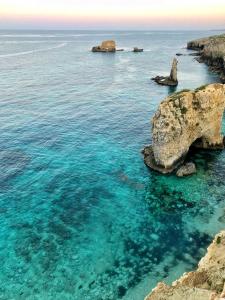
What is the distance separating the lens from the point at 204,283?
977 inches

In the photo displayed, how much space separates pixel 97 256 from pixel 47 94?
64513 millimetres

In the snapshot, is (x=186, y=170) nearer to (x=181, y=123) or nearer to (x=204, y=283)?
(x=181, y=123)

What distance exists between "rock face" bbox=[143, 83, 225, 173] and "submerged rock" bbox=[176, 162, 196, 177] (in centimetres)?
136

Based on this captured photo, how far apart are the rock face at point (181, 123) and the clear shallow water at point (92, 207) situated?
9.49 ft

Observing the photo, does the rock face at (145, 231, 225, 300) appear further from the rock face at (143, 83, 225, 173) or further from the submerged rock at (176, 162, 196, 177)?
the rock face at (143, 83, 225, 173)

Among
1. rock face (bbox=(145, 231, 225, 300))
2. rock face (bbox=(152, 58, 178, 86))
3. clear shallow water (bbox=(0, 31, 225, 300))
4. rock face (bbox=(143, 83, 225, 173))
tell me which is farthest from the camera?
rock face (bbox=(152, 58, 178, 86))

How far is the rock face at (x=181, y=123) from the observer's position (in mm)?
47906

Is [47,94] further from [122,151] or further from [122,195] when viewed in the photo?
[122,195]

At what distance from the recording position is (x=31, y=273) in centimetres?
3136

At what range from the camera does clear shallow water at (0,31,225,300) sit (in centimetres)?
3116

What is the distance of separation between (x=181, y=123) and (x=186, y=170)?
21.8ft

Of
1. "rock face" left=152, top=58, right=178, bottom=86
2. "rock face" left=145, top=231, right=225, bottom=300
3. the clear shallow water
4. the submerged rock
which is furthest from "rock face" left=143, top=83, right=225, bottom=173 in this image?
"rock face" left=152, top=58, right=178, bottom=86

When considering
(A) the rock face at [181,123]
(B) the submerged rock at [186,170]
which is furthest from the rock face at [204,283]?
(A) the rock face at [181,123]

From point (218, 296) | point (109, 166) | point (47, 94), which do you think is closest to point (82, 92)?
point (47, 94)
